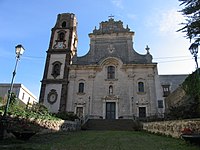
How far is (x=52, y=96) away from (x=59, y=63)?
5254 mm

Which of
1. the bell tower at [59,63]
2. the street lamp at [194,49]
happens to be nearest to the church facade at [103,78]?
the bell tower at [59,63]

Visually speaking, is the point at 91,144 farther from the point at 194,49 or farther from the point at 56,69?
the point at 56,69

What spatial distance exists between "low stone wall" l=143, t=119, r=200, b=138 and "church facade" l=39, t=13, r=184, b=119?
918 centimetres

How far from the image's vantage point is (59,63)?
28438mm

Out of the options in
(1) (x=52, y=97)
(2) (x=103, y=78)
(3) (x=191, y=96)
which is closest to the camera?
(3) (x=191, y=96)

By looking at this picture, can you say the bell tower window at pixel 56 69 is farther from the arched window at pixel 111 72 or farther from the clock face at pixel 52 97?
the arched window at pixel 111 72

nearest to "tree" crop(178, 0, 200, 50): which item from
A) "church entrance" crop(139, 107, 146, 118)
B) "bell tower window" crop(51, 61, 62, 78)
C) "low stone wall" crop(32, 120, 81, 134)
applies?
"low stone wall" crop(32, 120, 81, 134)

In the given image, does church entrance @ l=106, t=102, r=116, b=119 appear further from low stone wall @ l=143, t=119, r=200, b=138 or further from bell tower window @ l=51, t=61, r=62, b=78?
low stone wall @ l=143, t=119, r=200, b=138

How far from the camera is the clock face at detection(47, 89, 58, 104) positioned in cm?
2589

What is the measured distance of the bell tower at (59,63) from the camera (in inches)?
1022

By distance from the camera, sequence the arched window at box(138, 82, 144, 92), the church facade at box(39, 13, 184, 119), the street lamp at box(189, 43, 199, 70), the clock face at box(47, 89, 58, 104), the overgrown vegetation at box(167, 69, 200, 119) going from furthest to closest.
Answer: the arched window at box(138, 82, 144, 92), the clock face at box(47, 89, 58, 104), the church facade at box(39, 13, 184, 119), the overgrown vegetation at box(167, 69, 200, 119), the street lamp at box(189, 43, 199, 70)

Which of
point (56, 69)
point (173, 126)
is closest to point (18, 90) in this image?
Result: point (56, 69)

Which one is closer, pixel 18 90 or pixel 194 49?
pixel 194 49

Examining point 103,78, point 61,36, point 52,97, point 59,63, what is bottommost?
point 52,97
